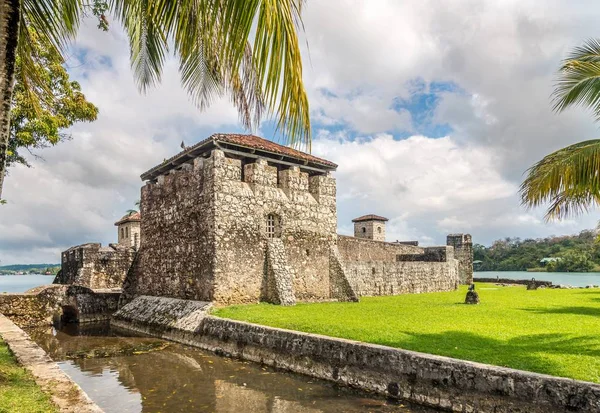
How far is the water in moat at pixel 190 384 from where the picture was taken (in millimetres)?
7301

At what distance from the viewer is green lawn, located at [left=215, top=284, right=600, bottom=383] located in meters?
6.89

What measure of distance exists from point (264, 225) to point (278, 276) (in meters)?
1.92

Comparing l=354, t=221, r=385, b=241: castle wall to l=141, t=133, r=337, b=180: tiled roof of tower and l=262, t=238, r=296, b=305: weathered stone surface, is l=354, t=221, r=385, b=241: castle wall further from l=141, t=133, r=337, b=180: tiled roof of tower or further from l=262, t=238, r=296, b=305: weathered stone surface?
l=262, t=238, r=296, b=305: weathered stone surface

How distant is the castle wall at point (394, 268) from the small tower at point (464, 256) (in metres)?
3.58

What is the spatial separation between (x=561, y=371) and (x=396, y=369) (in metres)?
2.56

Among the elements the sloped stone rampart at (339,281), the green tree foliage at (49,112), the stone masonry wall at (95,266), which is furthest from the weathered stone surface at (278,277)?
the stone masonry wall at (95,266)

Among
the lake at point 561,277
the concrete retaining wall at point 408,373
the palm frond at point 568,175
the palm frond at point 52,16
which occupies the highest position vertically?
the palm frond at point 52,16

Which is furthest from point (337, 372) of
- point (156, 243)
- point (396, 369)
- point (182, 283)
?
point (156, 243)

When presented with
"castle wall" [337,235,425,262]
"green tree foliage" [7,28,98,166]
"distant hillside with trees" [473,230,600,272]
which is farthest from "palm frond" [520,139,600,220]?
"distant hillside with trees" [473,230,600,272]

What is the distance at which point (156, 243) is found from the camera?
58.1 ft

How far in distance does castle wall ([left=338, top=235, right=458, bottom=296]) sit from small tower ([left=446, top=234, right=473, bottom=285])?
141 inches

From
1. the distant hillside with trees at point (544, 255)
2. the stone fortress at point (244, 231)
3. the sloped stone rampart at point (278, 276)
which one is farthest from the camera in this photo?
the distant hillside with trees at point (544, 255)

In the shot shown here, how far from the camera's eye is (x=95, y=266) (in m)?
23.4

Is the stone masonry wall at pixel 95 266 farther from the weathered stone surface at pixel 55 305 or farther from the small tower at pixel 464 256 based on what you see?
the small tower at pixel 464 256
